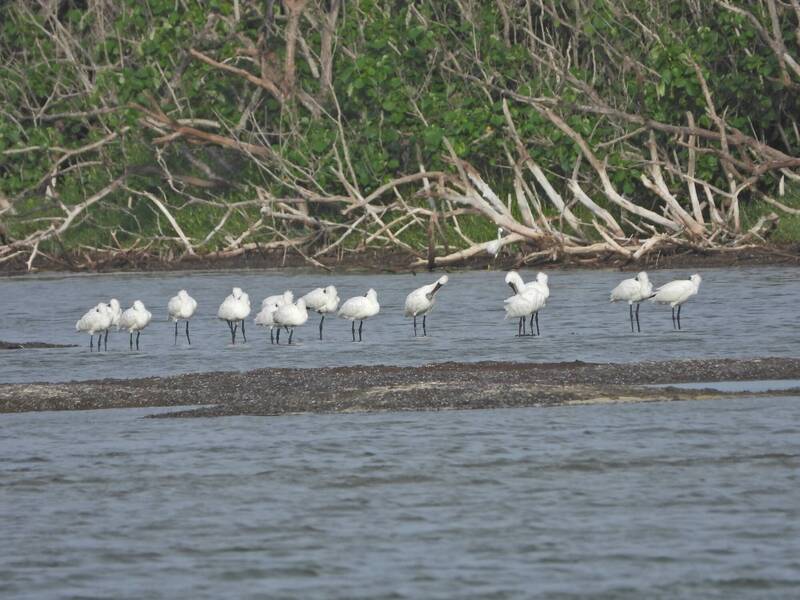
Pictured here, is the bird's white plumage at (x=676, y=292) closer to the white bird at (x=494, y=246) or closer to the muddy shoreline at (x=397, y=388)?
the muddy shoreline at (x=397, y=388)

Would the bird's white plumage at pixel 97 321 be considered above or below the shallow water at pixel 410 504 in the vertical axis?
above

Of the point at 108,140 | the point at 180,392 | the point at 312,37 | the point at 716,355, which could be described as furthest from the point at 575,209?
the point at 180,392

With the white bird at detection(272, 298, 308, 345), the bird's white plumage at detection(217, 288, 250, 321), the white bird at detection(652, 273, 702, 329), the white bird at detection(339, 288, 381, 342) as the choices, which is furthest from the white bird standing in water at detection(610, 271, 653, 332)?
the bird's white plumage at detection(217, 288, 250, 321)

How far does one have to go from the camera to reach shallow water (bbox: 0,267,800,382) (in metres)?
19.0

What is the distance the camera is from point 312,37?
118ft

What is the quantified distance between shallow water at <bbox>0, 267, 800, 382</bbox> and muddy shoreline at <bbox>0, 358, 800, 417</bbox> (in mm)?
1545

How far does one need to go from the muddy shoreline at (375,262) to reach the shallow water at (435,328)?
550mm

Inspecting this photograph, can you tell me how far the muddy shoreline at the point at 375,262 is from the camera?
2955 centimetres

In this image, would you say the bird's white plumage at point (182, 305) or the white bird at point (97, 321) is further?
the bird's white plumage at point (182, 305)

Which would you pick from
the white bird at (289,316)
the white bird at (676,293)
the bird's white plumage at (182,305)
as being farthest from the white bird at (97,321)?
the white bird at (676,293)

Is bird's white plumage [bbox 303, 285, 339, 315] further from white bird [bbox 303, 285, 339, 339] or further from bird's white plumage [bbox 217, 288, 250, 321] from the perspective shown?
bird's white plumage [bbox 217, 288, 250, 321]

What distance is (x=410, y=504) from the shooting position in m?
11.2

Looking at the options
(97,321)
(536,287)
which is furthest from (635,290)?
(97,321)

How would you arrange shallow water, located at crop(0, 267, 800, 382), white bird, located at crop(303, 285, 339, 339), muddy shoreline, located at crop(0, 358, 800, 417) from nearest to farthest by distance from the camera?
muddy shoreline, located at crop(0, 358, 800, 417), shallow water, located at crop(0, 267, 800, 382), white bird, located at crop(303, 285, 339, 339)
